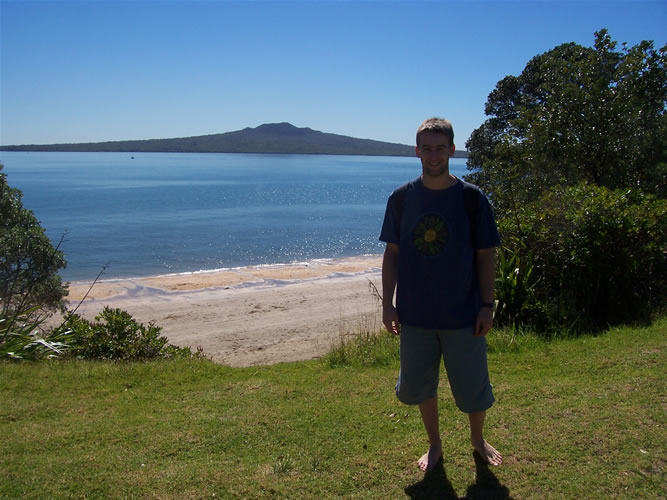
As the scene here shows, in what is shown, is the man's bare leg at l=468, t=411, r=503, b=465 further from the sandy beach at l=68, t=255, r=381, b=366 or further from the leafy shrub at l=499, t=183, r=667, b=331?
the sandy beach at l=68, t=255, r=381, b=366

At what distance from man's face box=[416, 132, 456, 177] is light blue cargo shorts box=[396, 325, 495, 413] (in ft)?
2.79

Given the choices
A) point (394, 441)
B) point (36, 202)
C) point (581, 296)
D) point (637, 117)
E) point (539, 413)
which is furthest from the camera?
point (36, 202)

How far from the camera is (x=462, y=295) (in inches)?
112

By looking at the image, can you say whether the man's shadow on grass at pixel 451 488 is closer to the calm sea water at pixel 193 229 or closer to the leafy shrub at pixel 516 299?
the leafy shrub at pixel 516 299

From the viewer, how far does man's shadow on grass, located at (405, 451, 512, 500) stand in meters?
2.89

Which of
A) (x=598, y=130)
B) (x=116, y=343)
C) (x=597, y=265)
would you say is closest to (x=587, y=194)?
(x=597, y=265)

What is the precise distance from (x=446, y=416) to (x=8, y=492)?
8.88 feet

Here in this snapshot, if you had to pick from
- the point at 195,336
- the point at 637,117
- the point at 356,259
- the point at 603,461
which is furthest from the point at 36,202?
the point at 603,461

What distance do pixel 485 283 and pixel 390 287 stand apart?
0.52 m

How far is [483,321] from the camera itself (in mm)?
2836

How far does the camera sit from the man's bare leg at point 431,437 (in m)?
3.14

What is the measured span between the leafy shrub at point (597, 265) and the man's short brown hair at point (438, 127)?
3.98 metres

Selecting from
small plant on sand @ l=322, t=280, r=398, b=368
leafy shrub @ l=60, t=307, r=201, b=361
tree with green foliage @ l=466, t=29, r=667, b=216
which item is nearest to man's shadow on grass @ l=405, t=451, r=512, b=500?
small plant on sand @ l=322, t=280, r=398, b=368

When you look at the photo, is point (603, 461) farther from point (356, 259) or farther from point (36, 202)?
point (36, 202)
